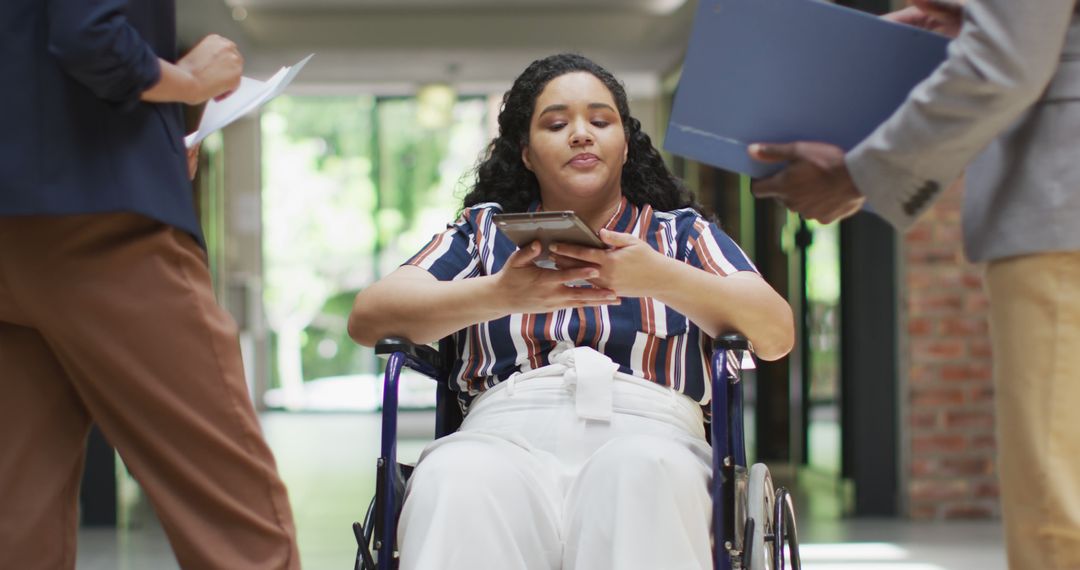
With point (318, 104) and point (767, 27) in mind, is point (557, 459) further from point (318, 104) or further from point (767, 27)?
point (318, 104)

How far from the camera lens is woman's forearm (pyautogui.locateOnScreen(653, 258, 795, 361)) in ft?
5.49

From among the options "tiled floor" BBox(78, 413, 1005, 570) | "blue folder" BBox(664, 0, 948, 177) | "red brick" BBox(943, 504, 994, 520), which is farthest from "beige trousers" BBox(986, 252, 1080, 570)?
"red brick" BBox(943, 504, 994, 520)

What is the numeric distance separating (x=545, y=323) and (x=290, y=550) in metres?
0.58

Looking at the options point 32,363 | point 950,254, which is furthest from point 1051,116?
point 950,254

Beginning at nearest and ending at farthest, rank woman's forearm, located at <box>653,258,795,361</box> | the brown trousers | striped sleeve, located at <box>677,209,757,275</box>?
1. the brown trousers
2. woman's forearm, located at <box>653,258,795,361</box>
3. striped sleeve, located at <box>677,209,757,275</box>

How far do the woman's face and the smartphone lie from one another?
0.36m

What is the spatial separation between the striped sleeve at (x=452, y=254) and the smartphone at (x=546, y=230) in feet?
1.12

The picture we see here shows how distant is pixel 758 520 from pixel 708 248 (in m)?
0.51

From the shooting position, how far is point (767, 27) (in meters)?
1.33

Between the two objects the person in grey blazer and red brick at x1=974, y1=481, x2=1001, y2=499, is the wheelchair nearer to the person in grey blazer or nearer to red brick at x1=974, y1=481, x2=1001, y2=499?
the person in grey blazer

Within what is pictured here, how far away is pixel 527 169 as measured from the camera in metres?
2.17

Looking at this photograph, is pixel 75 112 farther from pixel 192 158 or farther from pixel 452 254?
pixel 452 254

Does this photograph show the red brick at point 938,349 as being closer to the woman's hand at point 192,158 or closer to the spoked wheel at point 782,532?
the spoked wheel at point 782,532

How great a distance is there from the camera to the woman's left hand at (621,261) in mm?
1594
